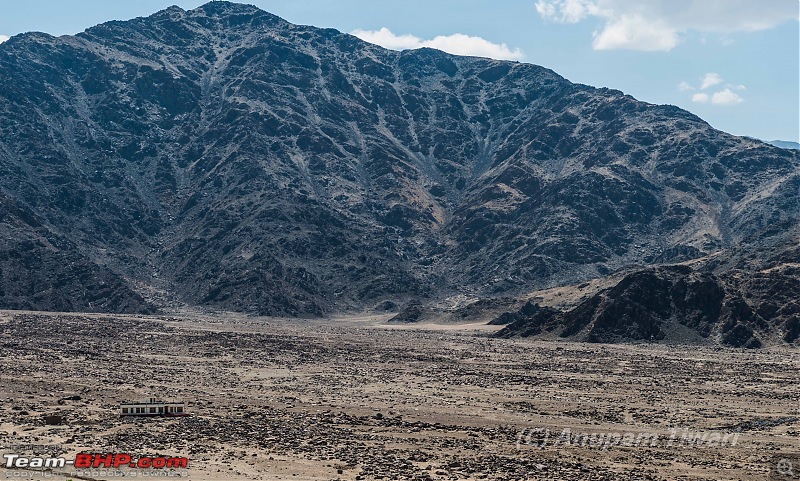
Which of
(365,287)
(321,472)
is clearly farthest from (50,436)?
(365,287)

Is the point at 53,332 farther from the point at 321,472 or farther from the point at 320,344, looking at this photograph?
the point at 321,472

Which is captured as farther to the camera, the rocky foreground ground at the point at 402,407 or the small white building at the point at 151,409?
the small white building at the point at 151,409

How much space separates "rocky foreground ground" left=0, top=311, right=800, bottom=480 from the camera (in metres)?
40.8

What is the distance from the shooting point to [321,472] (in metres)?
38.2

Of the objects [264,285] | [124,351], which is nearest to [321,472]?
[124,351]

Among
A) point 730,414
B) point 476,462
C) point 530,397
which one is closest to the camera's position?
point 476,462

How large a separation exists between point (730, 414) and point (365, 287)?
14266cm

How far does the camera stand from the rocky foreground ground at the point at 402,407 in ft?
134

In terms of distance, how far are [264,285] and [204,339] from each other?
72031 millimetres

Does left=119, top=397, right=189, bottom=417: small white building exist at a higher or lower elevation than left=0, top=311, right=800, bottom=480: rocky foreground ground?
higher

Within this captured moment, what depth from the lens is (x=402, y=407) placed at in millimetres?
58500

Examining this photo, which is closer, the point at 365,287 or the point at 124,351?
the point at 124,351

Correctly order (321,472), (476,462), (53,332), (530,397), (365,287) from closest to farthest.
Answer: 1. (321,472)
2. (476,462)
3. (530,397)
4. (53,332)
5. (365,287)

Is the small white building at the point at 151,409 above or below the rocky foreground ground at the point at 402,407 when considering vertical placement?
above
